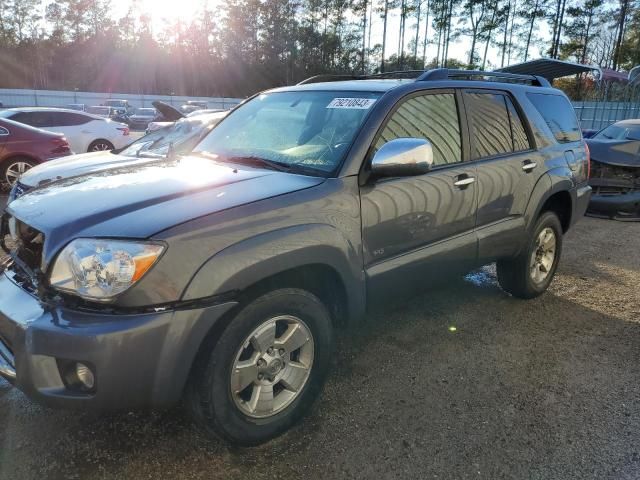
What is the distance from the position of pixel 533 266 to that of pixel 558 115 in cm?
139

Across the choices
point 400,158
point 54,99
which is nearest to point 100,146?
point 400,158

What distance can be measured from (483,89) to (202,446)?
3.05 metres

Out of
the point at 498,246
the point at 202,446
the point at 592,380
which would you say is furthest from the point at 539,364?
the point at 202,446

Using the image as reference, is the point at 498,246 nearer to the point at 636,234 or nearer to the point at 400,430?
the point at 400,430

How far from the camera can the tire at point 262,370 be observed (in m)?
2.24

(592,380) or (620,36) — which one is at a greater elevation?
(620,36)

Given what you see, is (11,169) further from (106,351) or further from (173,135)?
(106,351)

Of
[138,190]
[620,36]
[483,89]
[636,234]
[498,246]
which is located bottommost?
[636,234]

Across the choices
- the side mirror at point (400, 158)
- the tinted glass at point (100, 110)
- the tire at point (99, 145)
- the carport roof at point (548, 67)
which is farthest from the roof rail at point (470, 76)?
the tinted glass at point (100, 110)

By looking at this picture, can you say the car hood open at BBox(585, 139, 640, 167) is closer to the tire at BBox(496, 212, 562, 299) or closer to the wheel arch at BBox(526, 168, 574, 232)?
the wheel arch at BBox(526, 168, 574, 232)

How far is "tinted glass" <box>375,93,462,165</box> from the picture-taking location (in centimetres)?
308

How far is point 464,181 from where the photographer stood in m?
3.38

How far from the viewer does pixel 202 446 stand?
8.21 ft

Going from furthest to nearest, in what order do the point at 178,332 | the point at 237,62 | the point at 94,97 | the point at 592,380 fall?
the point at 237,62 < the point at 94,97 < the point at 592,380 < the point at 178,332
